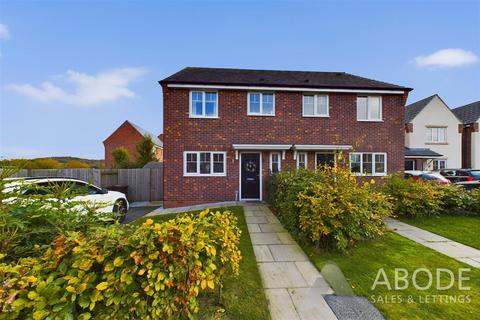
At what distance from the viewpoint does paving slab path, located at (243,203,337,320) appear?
3.00 metres

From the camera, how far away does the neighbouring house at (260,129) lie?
11016 mm

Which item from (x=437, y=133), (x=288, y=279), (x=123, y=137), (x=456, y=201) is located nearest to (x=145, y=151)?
(x=123, y=137)

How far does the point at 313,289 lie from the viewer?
3.56m

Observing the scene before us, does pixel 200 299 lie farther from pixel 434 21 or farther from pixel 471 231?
pixel 434 21

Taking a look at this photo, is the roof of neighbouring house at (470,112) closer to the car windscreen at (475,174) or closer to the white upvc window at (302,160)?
the car windscreen at (475,174)

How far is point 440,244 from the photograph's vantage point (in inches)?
215

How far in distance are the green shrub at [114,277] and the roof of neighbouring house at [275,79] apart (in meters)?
9.75

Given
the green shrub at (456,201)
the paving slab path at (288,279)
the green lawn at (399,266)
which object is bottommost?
the paving slab path at (288,279)

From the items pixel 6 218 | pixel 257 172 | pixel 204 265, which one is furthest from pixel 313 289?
pixel 257 172

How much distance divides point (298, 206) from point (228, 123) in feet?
22.8

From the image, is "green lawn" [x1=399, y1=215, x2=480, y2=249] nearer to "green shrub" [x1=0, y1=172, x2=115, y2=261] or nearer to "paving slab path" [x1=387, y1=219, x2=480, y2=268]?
"paving slab path" [x1=387, y1=219, x2=480, y2=268]

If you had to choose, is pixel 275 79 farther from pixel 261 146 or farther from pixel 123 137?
pixel 123 137

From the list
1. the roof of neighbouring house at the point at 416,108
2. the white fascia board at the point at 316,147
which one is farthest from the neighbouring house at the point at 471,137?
the white fascia board at the point at 316,147

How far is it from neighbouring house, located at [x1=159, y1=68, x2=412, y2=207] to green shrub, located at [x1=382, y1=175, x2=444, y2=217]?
2.57 m
